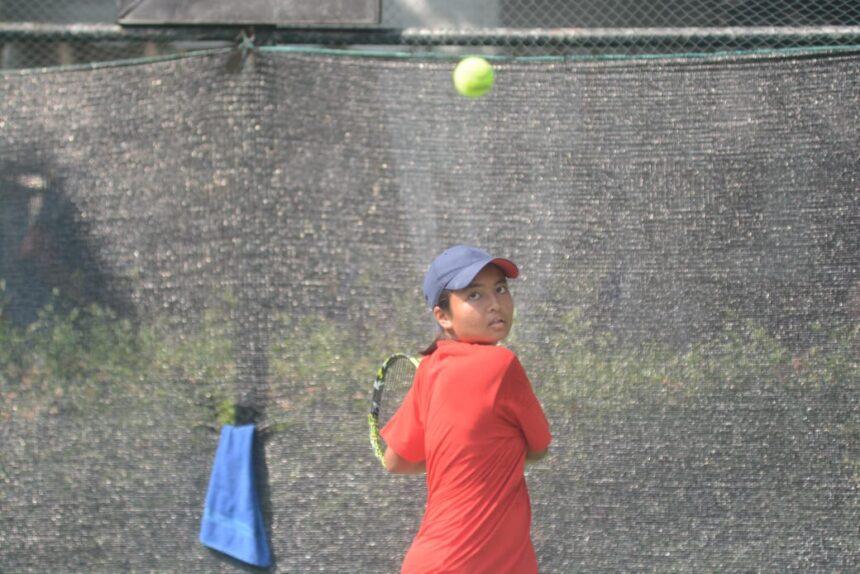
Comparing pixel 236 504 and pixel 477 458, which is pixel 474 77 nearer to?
pixel 477 458

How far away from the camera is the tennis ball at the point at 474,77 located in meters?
3.67

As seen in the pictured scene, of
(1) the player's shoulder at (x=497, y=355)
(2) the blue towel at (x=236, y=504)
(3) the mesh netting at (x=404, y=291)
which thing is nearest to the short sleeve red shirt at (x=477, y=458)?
(1) the player's shoulder at (x=497, y=355)

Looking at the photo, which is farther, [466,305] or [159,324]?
[159,324]

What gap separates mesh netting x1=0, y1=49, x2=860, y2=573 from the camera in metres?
3.73

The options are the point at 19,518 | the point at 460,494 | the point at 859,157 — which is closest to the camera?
the point at 460,494

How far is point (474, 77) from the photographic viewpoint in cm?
366

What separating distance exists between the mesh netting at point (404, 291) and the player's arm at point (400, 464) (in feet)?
2.47

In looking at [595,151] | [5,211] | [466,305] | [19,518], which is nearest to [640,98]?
[595,151]

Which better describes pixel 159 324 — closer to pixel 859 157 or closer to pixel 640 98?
pixel 640 98

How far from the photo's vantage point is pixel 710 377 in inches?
148

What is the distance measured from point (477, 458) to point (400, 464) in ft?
1.21

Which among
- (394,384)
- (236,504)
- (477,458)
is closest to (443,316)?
(477,458)

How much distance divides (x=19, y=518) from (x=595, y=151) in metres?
2.46

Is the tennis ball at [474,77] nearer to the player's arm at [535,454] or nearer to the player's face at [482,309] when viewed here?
the player's face at [482,309]
